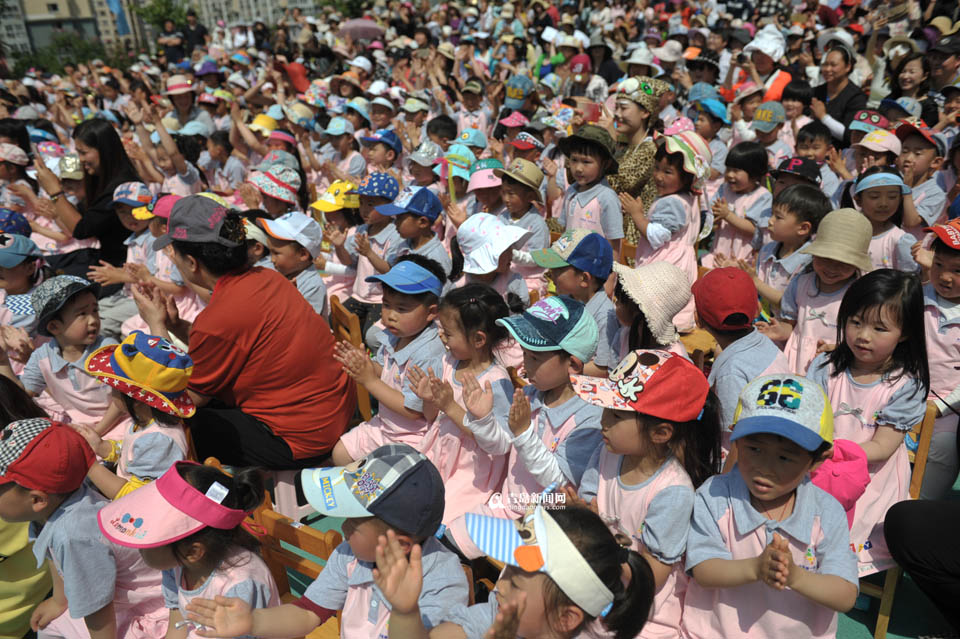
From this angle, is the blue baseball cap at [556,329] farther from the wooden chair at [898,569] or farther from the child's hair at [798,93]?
the child's hair at [798,93]

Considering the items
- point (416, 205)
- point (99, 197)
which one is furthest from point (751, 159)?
point (99, 197)

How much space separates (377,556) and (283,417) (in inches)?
69.6

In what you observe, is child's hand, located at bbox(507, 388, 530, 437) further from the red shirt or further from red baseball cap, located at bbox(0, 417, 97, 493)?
red baseball cap, located at bbox(0, 417, 97, 493)

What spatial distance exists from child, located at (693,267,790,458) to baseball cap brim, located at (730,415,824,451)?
35.4 inches

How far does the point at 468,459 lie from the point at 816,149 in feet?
15.8

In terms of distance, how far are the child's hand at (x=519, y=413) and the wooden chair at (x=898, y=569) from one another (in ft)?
5.35

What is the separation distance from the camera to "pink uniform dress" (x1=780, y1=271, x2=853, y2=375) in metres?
3.48

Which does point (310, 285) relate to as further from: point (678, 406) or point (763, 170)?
point (763, 170)

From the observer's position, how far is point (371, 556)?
6.67 ft

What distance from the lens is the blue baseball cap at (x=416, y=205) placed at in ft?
15.0

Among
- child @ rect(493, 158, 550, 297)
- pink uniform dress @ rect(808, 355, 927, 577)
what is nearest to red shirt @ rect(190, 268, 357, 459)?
child @ rect(493, 158, 550, 297)

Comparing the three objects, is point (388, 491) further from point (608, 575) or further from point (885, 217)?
point (885, 217)

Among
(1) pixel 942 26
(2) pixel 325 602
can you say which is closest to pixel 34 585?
(2) pixel 325 602

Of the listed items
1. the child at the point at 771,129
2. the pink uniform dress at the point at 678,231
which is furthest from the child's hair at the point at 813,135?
the pink uniform dress at the point at 678,231
